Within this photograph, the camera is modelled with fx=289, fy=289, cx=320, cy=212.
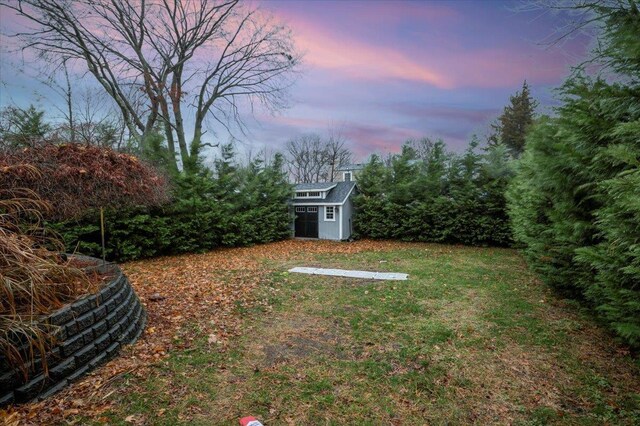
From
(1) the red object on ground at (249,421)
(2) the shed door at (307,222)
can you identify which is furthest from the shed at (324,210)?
(1) the red object on ground at (249,421)

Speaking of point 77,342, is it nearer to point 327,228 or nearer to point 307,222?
point 327,228

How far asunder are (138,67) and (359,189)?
41.8 ft

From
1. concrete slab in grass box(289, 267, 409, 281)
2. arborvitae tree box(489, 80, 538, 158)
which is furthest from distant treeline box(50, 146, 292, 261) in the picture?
arborvitae tree box(489, 80, 538, 158)

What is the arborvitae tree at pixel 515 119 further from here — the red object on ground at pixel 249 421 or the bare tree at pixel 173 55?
the red object on ground at pixel 249 421

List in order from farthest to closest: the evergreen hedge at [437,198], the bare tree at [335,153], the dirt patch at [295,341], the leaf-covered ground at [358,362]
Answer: the bare tree at [335,153]
the evergreen hedge at [437,198]
the dirt patch at [295,341]
the leaf-covered ground at [358,362]

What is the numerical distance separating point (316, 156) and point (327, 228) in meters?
17.5

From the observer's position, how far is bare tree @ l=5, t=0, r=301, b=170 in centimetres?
1266

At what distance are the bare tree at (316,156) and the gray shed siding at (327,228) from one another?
15768mm

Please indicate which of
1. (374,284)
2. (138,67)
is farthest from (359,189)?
(138,67)

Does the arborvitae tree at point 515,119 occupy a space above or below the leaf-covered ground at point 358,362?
above

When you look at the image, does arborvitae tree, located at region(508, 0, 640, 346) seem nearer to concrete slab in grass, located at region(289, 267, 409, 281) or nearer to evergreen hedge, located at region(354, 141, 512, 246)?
concrete slab in grass, located at region(289, 267, 409, 281)

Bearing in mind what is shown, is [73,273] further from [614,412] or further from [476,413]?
[614,412]

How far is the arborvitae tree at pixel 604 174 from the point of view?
2.86 metres

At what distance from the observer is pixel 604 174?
374cm
